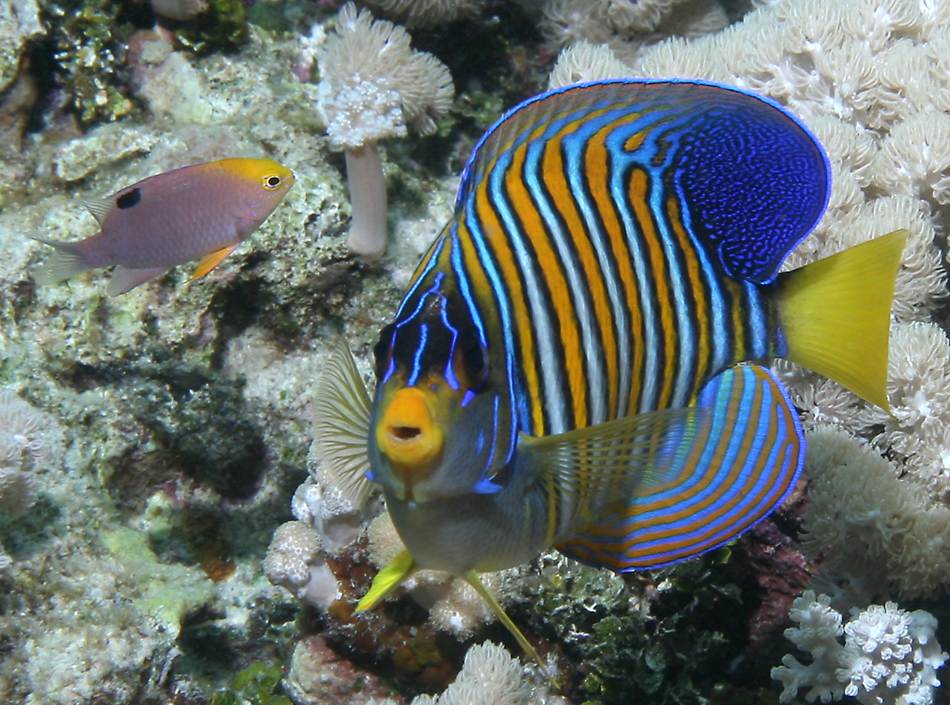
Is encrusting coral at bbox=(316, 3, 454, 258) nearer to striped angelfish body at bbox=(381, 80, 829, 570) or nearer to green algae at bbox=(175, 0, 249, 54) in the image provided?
green algae at bbox=(175, 0, 249, 54)

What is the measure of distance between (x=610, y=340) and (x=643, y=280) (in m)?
0.14

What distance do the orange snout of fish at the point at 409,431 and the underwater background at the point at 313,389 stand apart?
173 centimetres

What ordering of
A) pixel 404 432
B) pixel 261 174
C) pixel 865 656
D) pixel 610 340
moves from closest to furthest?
pixel 404 432, pixel 610 340, pixel 865 656, pixel 261 174

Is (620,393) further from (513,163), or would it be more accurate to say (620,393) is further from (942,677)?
(942,677)

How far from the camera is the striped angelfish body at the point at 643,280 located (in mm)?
1367

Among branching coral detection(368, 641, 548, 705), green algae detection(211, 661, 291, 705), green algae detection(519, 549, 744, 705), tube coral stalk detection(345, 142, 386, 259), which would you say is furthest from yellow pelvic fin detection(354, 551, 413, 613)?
tube coral stalk detection(345, 142, 386, 259)

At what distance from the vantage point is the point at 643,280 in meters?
1.49

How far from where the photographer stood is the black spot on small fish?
109 inches

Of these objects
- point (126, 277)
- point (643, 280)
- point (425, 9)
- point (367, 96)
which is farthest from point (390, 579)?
point (425, 9)

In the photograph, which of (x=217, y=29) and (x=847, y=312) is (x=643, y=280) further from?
(x=217, y=29)

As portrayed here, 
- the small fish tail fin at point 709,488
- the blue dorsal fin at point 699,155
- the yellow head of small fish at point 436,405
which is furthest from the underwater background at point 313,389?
the yellow head of small fish at point 436,405

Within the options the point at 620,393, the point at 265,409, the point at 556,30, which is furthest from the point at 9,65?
the point at 620,393

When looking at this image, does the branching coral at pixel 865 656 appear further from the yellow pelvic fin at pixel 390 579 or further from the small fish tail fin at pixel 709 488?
the yellow pelvic fin at pixel 390 579

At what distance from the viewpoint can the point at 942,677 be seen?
288 cm
